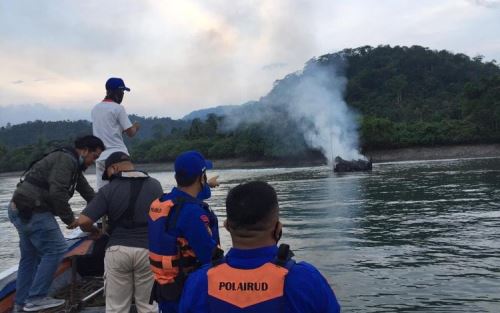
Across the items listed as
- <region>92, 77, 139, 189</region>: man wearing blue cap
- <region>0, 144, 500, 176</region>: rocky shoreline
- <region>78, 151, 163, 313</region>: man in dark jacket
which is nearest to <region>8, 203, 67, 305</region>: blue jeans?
<region>92, 77, 139, 189</region>: man wearing blue cap

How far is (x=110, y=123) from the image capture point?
6844mm

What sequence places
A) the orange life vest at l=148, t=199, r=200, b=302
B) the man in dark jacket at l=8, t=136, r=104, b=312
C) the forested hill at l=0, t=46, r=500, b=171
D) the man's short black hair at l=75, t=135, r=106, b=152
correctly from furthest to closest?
the forested hill at l=0, t=46, r=500, b=171
the man's short black hair at l=75, t=135, r=106, b=152
the man in dark jacket at l=8, t=136, r=104, b=312
the orange life vest at l=148, t=199, r=200, b=302

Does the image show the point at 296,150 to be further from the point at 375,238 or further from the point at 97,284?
the point at 97,284

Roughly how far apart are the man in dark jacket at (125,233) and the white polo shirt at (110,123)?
1.68 metres

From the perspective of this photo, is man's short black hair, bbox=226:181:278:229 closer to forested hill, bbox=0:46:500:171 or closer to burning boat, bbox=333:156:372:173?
burning boat, bbox=333:156:372:173

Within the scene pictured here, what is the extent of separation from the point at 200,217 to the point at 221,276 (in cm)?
160

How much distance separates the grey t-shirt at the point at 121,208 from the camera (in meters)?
5.14

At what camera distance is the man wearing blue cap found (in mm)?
6789

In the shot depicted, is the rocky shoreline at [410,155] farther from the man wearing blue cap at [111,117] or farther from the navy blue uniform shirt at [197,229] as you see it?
the navy blue uniform shirt at [197,229]

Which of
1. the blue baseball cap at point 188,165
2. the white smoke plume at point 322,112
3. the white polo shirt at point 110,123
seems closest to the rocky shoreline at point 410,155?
the white smoke plume at point 322,112

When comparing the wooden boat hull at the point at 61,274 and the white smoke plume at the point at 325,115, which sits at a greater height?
the white smoke plume at the point at 325,115

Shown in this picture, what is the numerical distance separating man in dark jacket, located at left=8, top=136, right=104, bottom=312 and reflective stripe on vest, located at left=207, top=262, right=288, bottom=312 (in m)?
3.87

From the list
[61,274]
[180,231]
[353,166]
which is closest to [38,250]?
[61,274]

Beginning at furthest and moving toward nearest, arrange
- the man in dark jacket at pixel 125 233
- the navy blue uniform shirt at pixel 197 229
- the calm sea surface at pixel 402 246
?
the calm sea surface at pixel 402 246, the man in dark jacket at pixel 125 233, the navy blue uniform shirt at pixel 197 229
